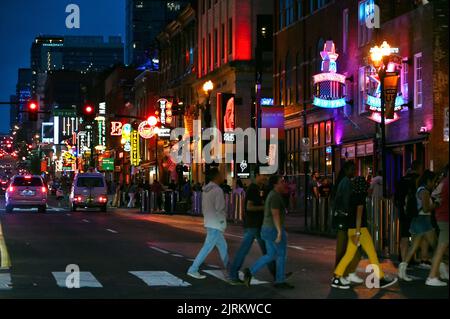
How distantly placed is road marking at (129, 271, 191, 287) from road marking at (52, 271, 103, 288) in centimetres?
83

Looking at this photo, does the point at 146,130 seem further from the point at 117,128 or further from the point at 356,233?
the point at 356,233

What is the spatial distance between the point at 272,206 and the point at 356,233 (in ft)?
5.01

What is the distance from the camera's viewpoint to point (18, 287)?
15.2 metres

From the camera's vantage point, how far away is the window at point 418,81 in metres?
34.4

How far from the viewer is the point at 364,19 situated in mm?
40250

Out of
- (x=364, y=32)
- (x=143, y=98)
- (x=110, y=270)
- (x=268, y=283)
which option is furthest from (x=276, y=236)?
(x=143, y=98)

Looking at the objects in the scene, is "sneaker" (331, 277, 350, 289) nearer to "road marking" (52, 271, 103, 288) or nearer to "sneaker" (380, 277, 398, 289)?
"sneaker" (380, 277, 398, 289)

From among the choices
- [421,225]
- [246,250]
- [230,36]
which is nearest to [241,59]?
[230,36]

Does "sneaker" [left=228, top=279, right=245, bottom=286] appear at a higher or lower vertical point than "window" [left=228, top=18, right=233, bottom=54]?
lower

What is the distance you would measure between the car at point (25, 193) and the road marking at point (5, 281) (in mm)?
29653

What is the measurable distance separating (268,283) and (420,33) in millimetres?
20253

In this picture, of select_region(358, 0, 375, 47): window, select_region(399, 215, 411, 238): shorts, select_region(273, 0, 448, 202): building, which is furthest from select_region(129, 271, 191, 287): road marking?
select_region(358, 0, 375, 47): window

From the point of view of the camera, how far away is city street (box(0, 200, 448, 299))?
14773 mm
